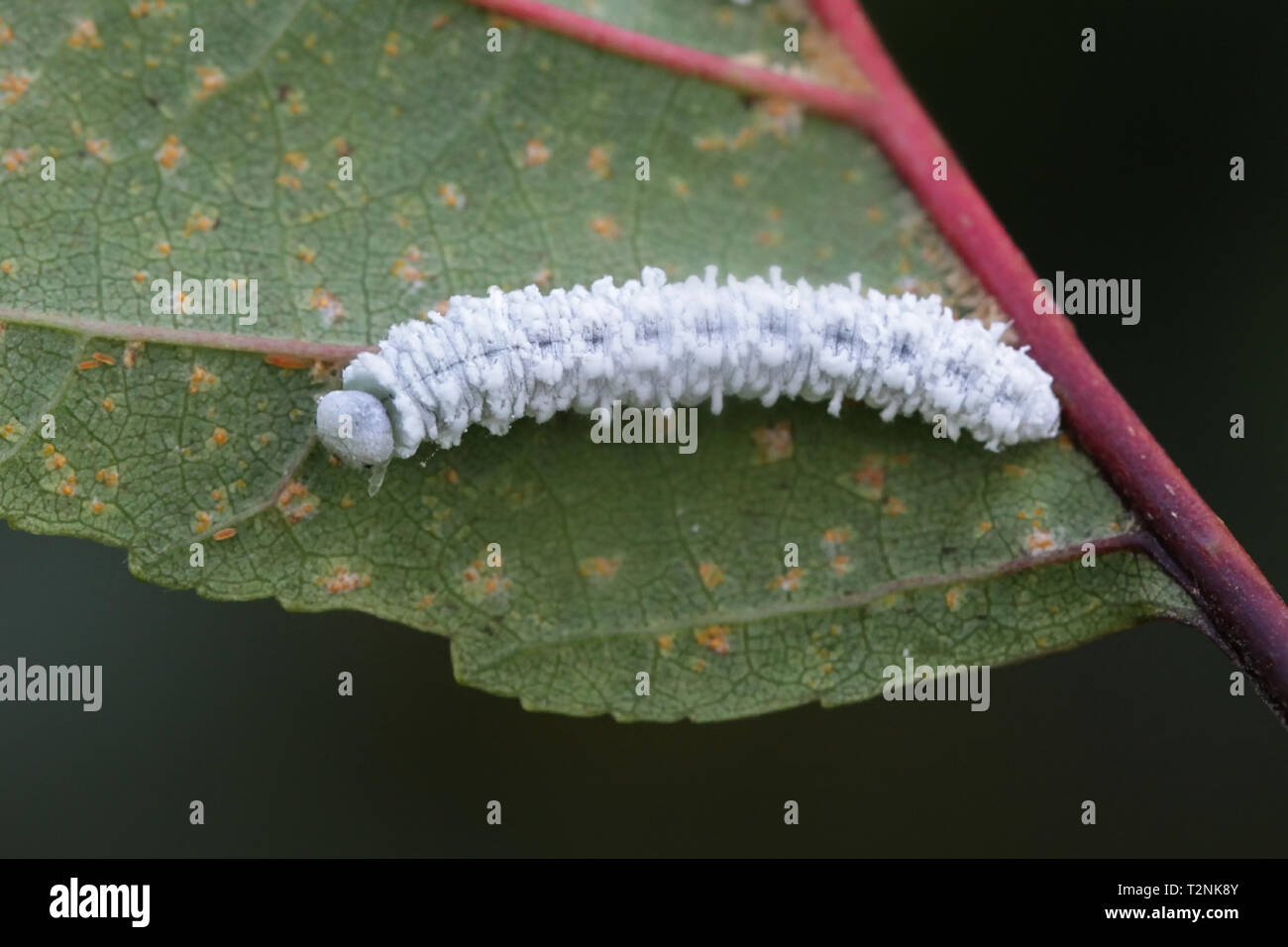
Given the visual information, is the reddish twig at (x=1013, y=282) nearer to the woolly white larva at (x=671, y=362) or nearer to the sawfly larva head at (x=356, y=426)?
the woolly white larva at (x=671, y=362)

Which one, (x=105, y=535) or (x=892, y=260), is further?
(x=892, y=260)

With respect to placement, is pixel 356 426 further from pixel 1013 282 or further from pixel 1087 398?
pixel 1087 398

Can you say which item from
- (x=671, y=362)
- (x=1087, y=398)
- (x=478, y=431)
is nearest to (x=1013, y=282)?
(x=1087, y=398)

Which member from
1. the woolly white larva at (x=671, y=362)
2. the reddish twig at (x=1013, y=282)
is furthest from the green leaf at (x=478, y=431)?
the woolly white larva at (x=671, y=362)

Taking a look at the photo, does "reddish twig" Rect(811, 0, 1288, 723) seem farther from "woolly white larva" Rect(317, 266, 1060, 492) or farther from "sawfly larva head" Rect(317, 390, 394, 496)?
"sawfly larva head" Rect(317, 390, 394, 496)

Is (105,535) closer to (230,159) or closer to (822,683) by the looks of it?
(230,159)

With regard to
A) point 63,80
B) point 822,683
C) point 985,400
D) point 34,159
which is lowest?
point 822,683

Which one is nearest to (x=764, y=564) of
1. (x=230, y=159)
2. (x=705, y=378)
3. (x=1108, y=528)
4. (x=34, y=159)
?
(x=705, y=378)
